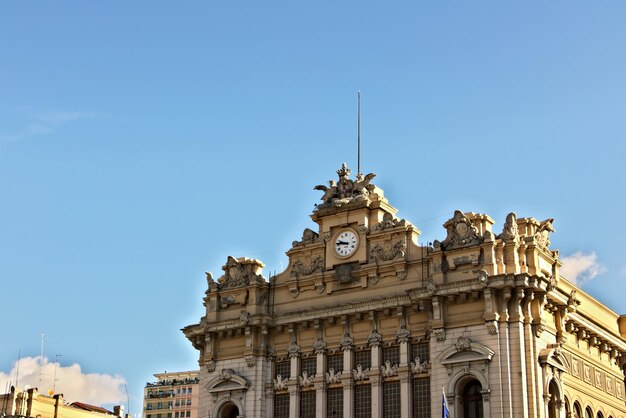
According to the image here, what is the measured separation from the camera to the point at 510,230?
52062 mm

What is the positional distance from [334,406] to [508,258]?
1244cm

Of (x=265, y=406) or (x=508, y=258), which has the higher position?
(x=508, y=258)

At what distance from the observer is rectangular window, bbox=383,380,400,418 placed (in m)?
52.9

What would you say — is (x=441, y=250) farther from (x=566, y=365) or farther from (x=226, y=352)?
(x=226, y=352)

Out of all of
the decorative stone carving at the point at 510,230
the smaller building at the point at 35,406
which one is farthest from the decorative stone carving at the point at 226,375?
the smaller building at the point at 35,406

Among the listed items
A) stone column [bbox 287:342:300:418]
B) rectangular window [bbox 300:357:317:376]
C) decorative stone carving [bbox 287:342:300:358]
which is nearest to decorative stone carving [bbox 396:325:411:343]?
rectangular window [bbox 300:357:317:376]

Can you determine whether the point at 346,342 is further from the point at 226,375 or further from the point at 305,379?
the point at 226,375

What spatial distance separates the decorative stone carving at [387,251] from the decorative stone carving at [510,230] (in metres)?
5.65

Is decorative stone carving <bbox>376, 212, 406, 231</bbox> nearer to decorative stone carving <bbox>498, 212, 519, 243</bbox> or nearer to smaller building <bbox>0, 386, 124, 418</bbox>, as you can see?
decorative stone carving <bbox>498, 212, 519, 243</bbox>

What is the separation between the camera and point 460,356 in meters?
50.6

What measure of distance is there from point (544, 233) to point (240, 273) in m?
18.0

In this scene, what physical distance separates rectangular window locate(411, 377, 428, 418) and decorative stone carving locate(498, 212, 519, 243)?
27.0ft

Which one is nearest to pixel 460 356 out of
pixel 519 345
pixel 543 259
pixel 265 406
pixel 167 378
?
pixel 519 345

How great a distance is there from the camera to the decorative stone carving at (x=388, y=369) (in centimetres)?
5341
